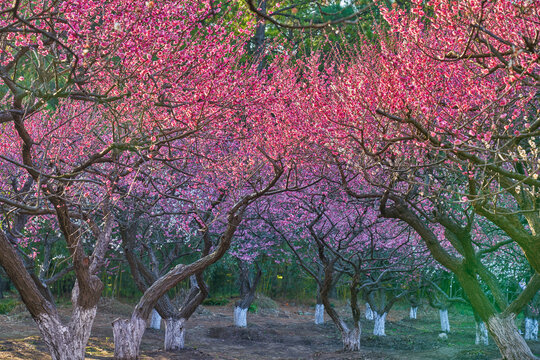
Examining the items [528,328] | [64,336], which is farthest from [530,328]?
[64,336]

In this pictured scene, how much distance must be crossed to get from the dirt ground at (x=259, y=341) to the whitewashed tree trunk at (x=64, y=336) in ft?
10.1

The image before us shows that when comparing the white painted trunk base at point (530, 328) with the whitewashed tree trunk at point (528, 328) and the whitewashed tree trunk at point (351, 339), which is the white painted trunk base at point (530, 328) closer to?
the whitewashed tree trunk at point (528, 328)

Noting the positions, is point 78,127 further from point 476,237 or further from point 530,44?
point 476,237

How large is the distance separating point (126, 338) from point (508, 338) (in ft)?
27.6

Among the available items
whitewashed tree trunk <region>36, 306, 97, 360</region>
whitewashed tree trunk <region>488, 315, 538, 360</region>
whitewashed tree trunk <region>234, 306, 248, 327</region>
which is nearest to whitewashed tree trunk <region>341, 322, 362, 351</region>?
whitewashed tree trunk <region>488, 315, 538, 360</region>

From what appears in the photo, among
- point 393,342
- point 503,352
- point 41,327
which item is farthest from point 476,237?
point 41,327

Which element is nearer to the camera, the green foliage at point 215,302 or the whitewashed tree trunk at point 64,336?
the whitewashed tree trunk at point 64,336

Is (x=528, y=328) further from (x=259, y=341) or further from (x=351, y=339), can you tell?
(x=259, y=341)

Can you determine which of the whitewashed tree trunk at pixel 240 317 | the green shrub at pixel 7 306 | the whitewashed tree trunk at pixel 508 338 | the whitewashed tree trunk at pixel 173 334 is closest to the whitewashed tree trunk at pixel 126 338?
the whitewashed tree trunk at pixel 173 334

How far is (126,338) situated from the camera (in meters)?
12.3

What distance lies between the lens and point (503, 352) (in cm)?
1102

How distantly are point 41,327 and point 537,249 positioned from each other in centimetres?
875

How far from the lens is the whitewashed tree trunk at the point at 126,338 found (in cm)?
1220

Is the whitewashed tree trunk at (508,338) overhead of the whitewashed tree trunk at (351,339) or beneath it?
overhead
